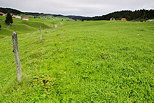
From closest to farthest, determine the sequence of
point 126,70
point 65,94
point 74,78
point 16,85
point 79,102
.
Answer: point 79,102 → point 65,94 → point 16,85 → point 74,78 → point 126,70

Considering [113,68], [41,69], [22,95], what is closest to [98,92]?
[113,68]

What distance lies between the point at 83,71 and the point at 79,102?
2.82 meters

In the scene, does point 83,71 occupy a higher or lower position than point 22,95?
higher

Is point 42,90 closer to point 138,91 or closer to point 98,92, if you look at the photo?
point 98,92

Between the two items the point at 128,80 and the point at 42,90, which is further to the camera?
the point at 128,80

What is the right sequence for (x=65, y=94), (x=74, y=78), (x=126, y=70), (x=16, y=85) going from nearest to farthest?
(x=65, y=94)
(x=16, y=85)
(x=74, y=78)
(x=126, y=70)

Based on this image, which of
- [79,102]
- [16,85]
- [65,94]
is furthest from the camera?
[16,85]

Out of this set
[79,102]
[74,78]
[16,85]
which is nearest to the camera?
[79,102]

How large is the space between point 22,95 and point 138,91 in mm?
6017

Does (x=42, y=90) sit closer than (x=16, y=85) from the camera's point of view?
Yes

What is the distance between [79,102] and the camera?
5.57 meters

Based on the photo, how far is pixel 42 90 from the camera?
20.7 feet

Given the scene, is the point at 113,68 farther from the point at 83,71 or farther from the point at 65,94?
the point at 65,94

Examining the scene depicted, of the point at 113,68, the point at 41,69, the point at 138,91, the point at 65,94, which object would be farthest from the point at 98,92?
the point at 41,69
